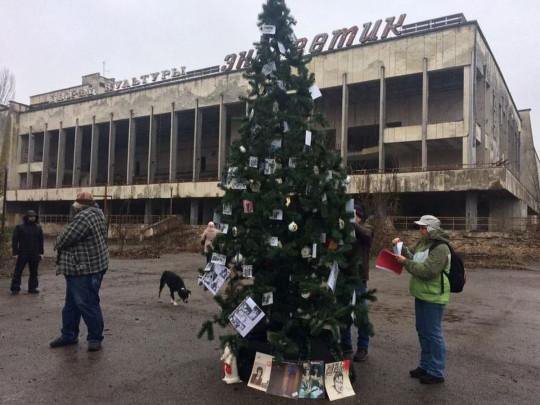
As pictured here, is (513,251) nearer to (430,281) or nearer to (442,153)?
(442,153)

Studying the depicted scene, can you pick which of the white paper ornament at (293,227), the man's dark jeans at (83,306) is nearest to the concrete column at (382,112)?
the man's dark jeans at (83,306)

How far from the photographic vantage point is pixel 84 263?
608 centimetres

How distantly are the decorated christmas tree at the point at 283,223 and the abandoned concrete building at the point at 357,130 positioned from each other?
21212 mm

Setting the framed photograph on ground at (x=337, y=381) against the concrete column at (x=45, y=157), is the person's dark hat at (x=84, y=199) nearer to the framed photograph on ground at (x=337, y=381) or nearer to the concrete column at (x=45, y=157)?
the framed photograph on ground at (x=337, y=381)

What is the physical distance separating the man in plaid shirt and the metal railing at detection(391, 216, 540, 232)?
21.9 m

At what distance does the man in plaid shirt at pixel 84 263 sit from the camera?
604 centimetres

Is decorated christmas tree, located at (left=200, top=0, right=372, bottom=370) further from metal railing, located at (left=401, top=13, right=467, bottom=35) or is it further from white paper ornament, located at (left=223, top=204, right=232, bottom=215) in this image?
metal railing, located at (left=401, top=13, right=467, bottom=35)

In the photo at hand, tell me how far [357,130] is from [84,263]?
127 ft

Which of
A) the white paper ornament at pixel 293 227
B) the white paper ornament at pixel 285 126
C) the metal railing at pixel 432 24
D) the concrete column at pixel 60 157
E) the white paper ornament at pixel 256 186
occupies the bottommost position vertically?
the white paper ornament at pixel 293 227

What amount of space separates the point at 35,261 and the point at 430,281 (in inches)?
364

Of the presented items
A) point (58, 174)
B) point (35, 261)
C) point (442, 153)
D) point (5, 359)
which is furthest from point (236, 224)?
point (58, 174)

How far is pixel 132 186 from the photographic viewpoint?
158 feet

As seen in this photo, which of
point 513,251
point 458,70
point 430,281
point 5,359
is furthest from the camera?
point 458,70

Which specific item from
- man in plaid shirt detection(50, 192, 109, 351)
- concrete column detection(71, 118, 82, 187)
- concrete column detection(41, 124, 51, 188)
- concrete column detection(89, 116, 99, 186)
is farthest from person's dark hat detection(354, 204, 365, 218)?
concrete column detection(41, 124, 51, 188)
